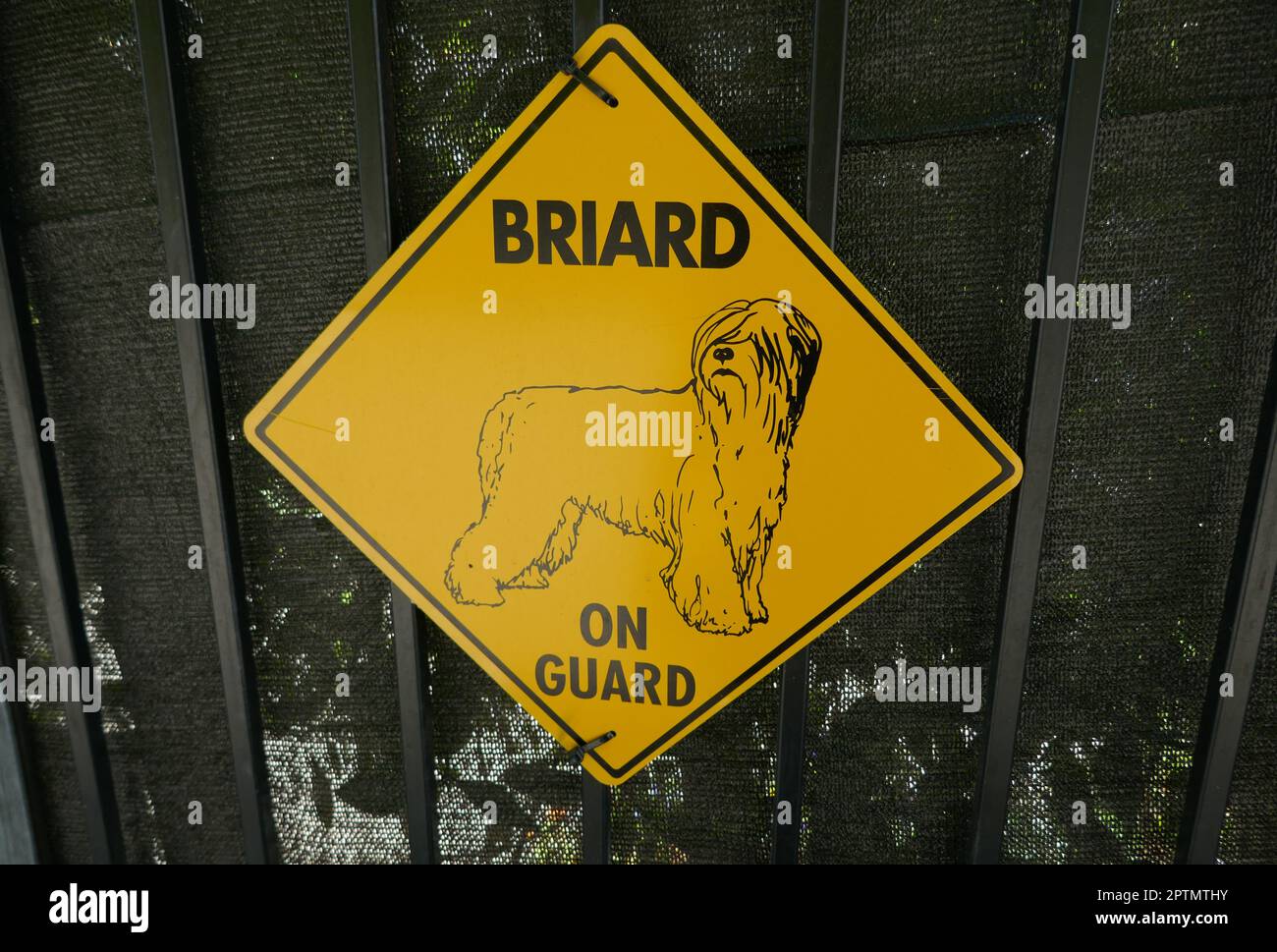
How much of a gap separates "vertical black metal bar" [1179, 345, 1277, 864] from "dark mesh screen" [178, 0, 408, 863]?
1.78 metres

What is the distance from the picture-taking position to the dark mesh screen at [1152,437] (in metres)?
1.35

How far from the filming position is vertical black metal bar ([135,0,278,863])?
1495mm

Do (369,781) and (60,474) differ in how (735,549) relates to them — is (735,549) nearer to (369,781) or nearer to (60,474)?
(369,781)

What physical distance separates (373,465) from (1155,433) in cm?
161

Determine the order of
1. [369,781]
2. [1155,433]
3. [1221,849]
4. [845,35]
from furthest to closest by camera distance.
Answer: [369,781] < [1221,849] < [1155,433] < [845,35]

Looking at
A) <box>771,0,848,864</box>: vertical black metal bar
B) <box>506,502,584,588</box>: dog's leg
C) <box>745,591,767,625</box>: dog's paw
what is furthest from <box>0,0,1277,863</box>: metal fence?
<box>506,502,584,588</box>: dog's leg

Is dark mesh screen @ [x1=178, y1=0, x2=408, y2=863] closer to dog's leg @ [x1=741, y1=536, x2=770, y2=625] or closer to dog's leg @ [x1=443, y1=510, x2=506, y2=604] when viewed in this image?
dog's leg @ [x1=443, y1=510, x2=506, y2=604]

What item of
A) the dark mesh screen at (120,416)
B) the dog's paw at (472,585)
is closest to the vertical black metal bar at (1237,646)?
the dog's paw at (472,585)

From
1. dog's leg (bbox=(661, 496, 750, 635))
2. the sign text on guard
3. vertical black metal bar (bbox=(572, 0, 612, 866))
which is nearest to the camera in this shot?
the sign text on guard

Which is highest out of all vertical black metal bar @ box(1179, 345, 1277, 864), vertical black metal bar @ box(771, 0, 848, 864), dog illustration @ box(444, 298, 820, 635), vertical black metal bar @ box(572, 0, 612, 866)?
vertical black metal bar @ box(771, 0, 848, 864)

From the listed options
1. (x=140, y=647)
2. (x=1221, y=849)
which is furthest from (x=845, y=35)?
(x=140, y=647)

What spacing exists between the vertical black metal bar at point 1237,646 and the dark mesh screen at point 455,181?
135cm

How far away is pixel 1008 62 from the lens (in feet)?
4.48

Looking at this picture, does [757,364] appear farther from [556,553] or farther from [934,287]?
[556,553]
